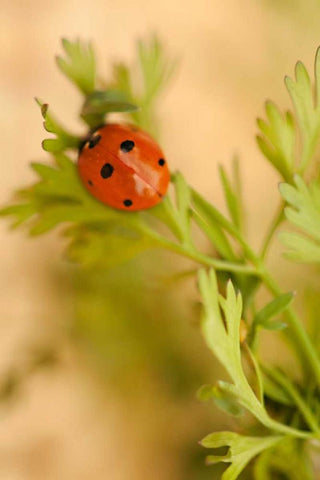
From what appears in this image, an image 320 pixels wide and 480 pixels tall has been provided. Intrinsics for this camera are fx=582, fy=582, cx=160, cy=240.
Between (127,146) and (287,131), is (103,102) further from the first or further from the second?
(287,131)

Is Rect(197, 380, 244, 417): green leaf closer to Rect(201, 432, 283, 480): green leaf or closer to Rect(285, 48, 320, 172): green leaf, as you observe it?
Rect(201, 432, 283, 480): green leaf

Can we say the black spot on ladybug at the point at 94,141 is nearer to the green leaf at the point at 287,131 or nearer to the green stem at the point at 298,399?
the green leaf at the point at 287,131

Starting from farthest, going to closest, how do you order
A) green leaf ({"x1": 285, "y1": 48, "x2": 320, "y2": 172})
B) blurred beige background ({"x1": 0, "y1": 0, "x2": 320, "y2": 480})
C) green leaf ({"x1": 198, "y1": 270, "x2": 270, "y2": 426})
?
1. blurred beige background ({"x1": 0, "y1": 0, "x2": 320, "y2": 480})
2. green leaf ({"x1": 285, "y1": 48, "x2": 320, "y2": 172})
3. green leaf ({"x1": 198, "y1": 270, "x2": 270, "y2": 426})

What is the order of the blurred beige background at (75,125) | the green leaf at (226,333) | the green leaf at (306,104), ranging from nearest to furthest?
1. the green leaf at (226,333)
2. the green leaf at (306,104)
3. the blurred beige background at (75,125)

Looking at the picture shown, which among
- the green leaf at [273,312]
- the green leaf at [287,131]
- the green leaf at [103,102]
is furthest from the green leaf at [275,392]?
the green leaf at [103,102]

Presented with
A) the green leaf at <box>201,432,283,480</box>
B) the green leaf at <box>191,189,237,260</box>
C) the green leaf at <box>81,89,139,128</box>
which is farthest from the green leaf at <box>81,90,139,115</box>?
the green leaf at <box>201,432,283,480</box>

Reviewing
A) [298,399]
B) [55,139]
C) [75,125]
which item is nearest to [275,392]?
[298,399]

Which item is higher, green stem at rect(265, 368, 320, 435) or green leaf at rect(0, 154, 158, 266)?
green leaf at rect(0, 154, 158, 266)

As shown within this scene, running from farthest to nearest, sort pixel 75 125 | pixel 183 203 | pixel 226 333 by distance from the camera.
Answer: pixel 75 125 < pixel 183 203 < pixel 226 333
